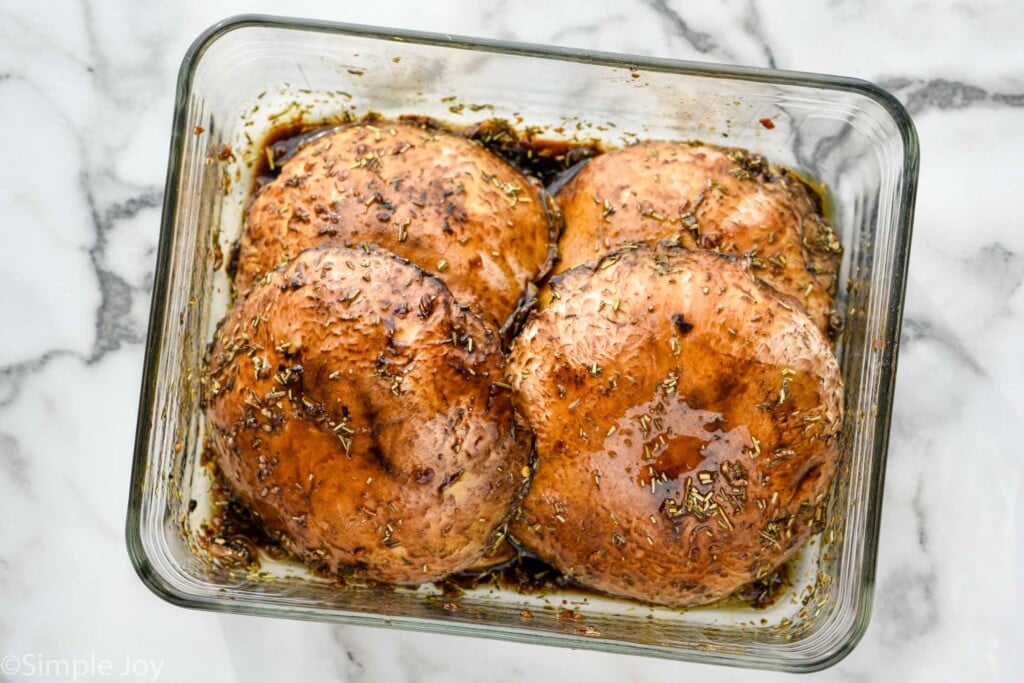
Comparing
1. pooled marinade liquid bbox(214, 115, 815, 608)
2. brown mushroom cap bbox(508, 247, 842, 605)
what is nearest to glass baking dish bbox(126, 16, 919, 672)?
pooled marinade liquid bbox(214, 115, 815, 608)

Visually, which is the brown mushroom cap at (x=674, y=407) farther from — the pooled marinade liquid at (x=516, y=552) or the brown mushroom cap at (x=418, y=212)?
the pooled marinade liquid at (x=516, y=552)

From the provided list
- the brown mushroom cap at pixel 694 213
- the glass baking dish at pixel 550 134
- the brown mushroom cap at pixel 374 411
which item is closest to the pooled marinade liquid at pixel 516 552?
the glass baking dish at pixel 550 134

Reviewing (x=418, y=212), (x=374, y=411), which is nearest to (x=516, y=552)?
(x=374, y=411)

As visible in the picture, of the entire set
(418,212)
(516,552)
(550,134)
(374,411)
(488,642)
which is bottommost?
(488,642)

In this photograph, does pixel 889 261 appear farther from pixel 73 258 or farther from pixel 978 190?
pixel 73 258

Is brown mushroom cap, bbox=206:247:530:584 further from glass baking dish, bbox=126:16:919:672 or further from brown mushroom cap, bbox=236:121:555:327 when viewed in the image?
glass baking dish, bbox=126:16:919:672

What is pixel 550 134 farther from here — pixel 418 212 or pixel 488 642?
pixel 488 642
